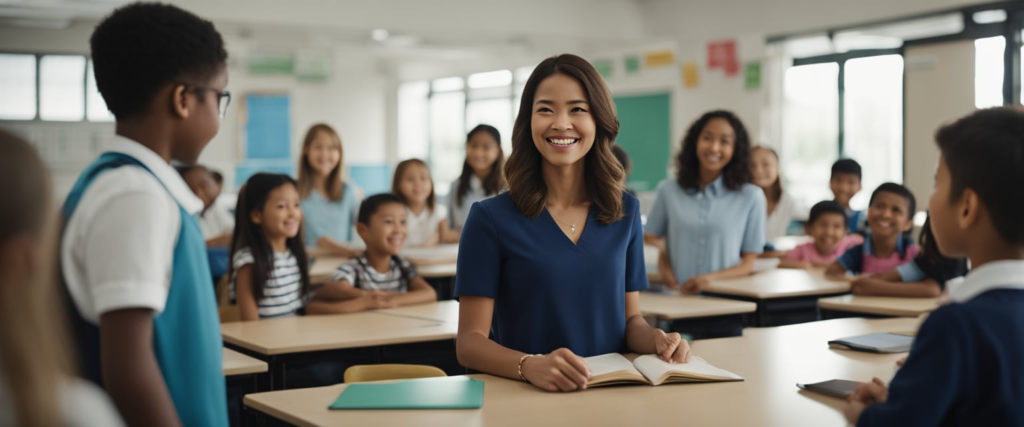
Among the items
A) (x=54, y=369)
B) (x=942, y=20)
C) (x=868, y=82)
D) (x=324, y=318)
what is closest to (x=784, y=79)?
(x=868, y=82)

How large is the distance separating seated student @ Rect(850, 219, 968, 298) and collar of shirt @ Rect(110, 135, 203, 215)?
3170 millimetres

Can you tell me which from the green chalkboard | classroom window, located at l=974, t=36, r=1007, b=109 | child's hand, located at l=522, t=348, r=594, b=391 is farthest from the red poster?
child's hand, located at l=522, t=348, r=594, b=391

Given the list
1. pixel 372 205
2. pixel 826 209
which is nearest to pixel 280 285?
pixel 372 205

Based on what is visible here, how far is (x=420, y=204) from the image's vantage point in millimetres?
5785

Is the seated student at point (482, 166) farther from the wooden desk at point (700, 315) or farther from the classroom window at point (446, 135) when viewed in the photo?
the classroom window at point (446, 135)

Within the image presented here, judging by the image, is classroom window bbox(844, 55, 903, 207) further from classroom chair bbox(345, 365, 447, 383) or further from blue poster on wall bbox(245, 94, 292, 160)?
blue poster on wall bbox(245, 94, 292, 160)

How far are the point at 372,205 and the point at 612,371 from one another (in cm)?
226

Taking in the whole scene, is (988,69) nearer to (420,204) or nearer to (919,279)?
(919,279)

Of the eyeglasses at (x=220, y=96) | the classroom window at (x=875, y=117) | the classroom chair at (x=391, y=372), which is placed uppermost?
the classroom window at (x=875, y=117)

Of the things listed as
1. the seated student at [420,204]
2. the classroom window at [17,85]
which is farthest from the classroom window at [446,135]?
the seated student at [420,204]

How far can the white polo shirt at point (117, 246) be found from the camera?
1222 millimetres

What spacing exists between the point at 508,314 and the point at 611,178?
412 mm

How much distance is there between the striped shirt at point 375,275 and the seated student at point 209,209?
108cm

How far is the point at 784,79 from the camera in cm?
896
